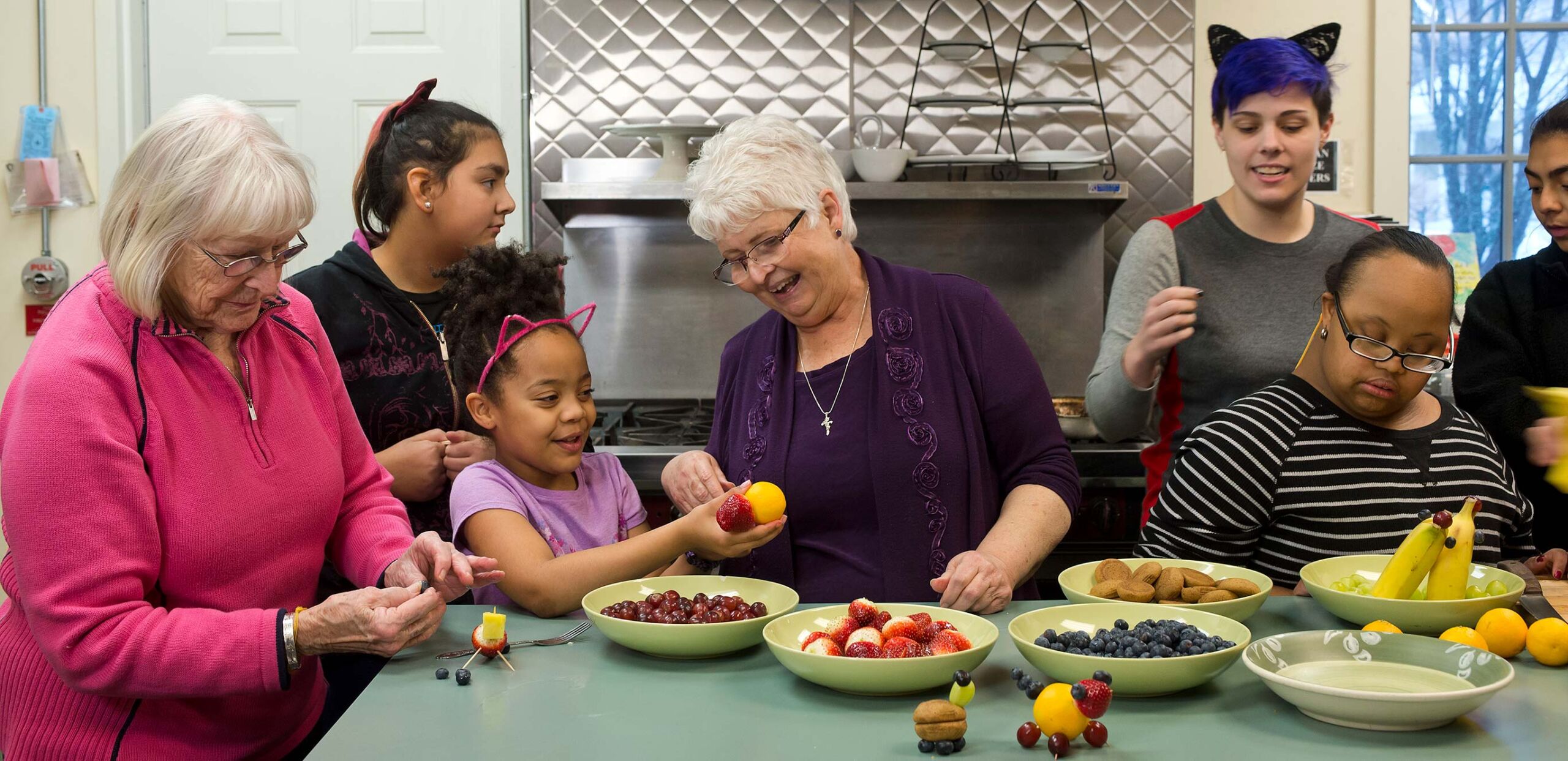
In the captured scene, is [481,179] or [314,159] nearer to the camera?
[481,179]

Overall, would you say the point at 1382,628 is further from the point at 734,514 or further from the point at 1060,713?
the point at 734,514

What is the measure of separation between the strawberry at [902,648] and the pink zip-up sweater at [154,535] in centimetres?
71

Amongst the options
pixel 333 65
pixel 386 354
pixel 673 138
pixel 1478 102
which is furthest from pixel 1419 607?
pixel 333 65

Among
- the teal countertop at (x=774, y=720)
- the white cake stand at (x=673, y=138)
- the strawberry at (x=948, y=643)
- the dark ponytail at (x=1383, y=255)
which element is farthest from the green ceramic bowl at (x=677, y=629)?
the white cake stand at (x=673, y=138)

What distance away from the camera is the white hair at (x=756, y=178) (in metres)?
1.82

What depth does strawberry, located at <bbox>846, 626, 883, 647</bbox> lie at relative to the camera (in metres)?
1.30

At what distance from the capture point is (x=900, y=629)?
1.33 m

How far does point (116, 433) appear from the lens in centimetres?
134

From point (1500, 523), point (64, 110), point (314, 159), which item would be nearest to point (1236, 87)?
point (1500, 523)

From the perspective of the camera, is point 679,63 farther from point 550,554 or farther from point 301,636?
point 301,636

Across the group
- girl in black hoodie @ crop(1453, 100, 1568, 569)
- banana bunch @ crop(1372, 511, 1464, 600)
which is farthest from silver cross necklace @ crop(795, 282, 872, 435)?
girl in black hoodie @ crop(1453, 100, 1568, 569)

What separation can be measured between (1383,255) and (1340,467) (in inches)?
12.4

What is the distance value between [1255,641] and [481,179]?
1.60m

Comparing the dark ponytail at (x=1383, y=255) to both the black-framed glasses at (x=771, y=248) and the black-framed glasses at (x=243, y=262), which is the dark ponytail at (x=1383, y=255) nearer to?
the black-framed glasses at (x=771, y=248)
